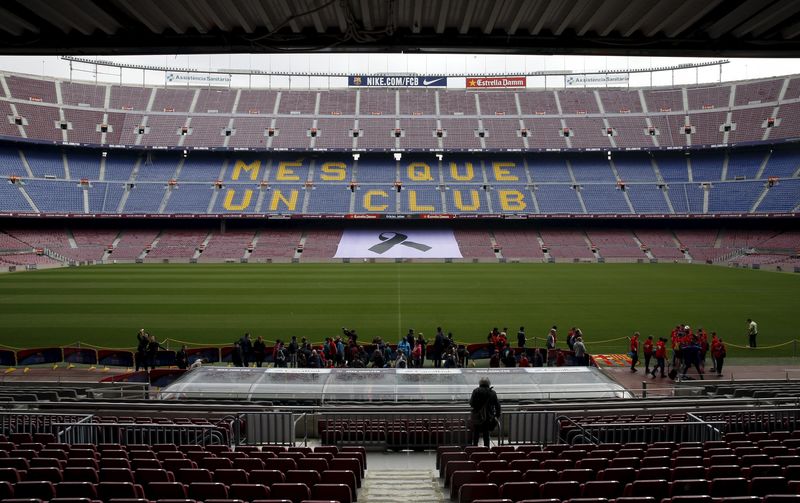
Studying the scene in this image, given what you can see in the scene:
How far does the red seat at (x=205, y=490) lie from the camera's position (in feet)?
15.9

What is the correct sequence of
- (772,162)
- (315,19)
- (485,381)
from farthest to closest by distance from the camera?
(772,162), (485,381), (315,19)

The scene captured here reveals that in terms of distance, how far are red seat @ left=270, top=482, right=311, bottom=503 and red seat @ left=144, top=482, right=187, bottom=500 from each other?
77cm

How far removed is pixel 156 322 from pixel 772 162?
6629 centimetres

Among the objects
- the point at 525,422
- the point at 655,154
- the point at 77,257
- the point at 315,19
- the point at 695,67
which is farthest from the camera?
the point at 695,67

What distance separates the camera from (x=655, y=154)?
69.1 metres

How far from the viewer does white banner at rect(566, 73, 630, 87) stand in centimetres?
7719

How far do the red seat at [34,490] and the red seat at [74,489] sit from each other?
70mm

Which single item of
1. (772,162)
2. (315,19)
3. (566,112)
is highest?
(566,112)

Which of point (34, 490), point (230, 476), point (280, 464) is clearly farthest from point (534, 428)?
point (34, 490)

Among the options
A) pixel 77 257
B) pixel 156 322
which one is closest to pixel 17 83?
pixel 77 257

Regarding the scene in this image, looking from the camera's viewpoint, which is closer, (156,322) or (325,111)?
(156,322)

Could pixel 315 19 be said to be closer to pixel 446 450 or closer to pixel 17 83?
pixel 446 450

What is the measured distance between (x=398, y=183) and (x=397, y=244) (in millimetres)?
11762

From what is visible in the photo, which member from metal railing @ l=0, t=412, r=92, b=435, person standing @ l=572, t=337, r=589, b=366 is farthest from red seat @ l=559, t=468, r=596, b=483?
person standing @ l=572, t=337, r=589, b=366
